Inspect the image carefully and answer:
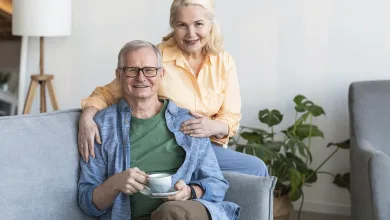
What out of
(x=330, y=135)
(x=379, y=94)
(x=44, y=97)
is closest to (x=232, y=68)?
(x=379, y=94)

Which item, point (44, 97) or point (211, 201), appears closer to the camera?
point (211, 201)

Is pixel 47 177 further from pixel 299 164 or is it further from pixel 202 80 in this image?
pixel 299 164

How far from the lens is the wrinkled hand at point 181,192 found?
2154 millimetres

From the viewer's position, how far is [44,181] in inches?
86.5

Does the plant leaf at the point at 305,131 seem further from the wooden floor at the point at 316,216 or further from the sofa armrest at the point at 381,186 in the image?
the sofa armrest at the point at 381,186

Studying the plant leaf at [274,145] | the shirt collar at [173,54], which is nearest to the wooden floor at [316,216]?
the plant leaf at [274,145]

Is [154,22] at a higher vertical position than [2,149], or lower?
higher

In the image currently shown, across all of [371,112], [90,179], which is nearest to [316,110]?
[371,112]

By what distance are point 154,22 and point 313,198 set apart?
1404 millimetres

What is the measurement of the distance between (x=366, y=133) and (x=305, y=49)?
72cm

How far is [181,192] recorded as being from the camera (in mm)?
2174

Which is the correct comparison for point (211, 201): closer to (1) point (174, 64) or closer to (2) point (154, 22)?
(1) point (174, 64)

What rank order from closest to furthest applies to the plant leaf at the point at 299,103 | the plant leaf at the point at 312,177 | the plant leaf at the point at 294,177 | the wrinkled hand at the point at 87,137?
the wrinkled hand at the point at 87,137, the plant leaf at the point at 294,177, the plant leaf at the point at 299,103, the plant leaf at the point at 312,177

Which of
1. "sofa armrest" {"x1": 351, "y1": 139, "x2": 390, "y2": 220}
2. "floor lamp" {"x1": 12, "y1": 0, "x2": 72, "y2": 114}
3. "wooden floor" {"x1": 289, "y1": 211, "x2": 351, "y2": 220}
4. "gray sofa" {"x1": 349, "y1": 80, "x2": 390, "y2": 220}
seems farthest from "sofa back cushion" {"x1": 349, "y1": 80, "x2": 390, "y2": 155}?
"floor lamp" {"x1": 12, "y1": 0, "x2": 72, "y2": 114}
